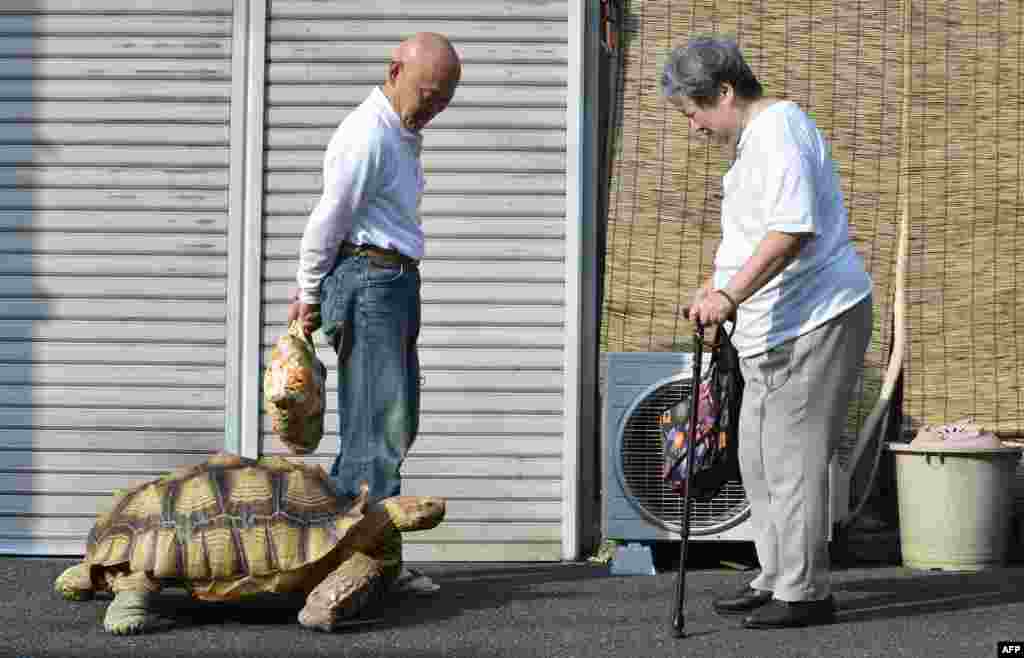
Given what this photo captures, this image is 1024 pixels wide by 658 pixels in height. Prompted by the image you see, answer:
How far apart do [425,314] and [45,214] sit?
1771 mm

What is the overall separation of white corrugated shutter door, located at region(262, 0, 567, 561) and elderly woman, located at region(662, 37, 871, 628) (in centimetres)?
187

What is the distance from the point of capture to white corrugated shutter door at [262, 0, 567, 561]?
6.37 meters

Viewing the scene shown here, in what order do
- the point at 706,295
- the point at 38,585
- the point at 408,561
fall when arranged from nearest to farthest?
the point at 706,295 → the point at 38,585 → the point at 408,561

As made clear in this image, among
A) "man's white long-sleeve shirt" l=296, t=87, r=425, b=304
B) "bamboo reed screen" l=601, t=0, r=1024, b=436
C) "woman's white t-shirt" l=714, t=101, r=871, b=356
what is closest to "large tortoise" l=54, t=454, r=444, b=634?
"man's white long-sleeve shirt" l=296, t=87, r=425, b=304

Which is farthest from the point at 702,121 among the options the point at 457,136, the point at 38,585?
the point at 38,585

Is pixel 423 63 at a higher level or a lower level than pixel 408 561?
A: higher

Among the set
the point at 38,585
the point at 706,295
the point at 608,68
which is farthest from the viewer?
the point at 608,68

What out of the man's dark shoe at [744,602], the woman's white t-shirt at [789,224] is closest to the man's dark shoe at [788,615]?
the man's dark shoe at [744,602]

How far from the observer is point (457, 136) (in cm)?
645

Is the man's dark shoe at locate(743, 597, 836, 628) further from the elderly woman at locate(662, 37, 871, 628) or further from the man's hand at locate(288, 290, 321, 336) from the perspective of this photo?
the man's hand at locate(288, 290, 321, 336)

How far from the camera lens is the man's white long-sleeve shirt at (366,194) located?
15.5ft

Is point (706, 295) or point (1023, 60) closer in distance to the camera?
point (706, 295)

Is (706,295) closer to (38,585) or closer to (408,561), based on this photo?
(408,561)

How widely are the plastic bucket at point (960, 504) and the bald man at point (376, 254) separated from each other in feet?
7.64
